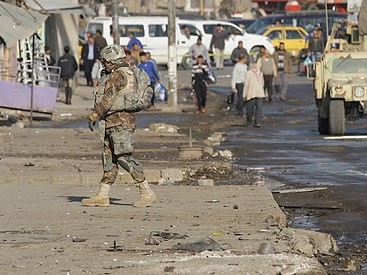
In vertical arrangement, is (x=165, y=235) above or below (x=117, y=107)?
below

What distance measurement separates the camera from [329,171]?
17703 mm

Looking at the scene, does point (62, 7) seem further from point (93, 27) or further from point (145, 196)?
point (145, 196)

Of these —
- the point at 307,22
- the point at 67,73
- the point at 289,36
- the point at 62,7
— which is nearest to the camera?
the point at 62,7

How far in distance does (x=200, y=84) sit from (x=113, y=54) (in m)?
19.5

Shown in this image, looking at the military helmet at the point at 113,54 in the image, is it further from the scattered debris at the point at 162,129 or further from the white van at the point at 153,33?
the white van at the point at 153,33

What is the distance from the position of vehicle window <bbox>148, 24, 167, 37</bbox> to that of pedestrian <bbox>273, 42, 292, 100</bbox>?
1174 cm

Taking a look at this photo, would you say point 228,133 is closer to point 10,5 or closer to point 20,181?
point 10,5

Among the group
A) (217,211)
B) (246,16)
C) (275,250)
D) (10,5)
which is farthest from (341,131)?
(246,16)

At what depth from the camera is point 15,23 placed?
23.6m

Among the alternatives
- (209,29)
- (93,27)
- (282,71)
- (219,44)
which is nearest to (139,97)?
(282,71)

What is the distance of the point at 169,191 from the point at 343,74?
36.9 ft

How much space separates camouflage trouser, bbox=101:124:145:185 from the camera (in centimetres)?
1248

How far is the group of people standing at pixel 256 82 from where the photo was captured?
2761 centimetres

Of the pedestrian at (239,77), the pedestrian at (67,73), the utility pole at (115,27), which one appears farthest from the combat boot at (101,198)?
the pedestrian at (67,73)
